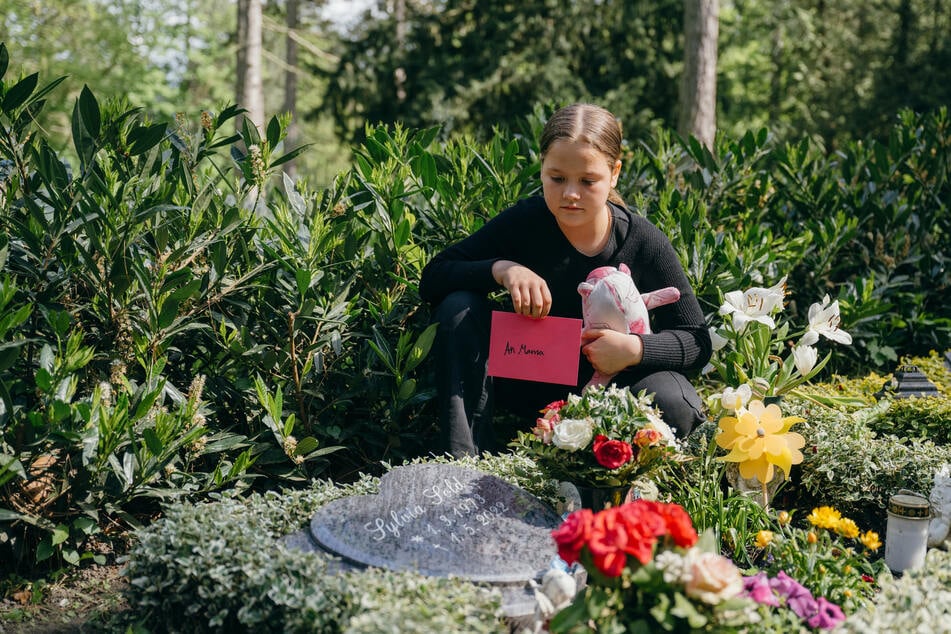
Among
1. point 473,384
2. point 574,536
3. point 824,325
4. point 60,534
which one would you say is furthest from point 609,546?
point 824,325

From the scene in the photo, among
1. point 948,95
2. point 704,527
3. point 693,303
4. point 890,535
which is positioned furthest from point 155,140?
point 948,95

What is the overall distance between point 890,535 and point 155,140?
105 inches

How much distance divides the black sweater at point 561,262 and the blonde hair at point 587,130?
29cm

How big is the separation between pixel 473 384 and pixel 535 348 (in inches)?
10.2

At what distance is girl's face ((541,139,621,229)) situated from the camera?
291 centimetres

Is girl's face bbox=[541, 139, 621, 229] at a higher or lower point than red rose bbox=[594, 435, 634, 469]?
higher

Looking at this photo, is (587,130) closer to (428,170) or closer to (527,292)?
(527,292)

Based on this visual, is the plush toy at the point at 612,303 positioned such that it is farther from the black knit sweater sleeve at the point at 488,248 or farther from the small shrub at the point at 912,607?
the small shrub at the point at 912,607

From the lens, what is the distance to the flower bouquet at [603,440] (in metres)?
2.38

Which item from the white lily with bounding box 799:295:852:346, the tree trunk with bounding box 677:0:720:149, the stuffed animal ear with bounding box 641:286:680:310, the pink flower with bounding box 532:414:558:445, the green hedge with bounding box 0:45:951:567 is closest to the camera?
the pink flower with bounding box 532:414:558:445

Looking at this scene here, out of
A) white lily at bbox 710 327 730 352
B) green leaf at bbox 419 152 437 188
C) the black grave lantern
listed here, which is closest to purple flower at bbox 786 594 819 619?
white lily at bbox 710 327 730 352

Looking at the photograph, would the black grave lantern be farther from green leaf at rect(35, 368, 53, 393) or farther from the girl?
green leaf at rect(35, 368, 53, 393)

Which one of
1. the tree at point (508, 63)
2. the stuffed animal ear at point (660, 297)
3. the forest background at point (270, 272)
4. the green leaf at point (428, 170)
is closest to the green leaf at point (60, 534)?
the forest background at point (270, 272)

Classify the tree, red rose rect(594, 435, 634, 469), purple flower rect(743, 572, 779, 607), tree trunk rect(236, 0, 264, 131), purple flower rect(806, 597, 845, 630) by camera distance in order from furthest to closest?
the tree, tree trunk rect(236, 0, 264, 131), red rose rect(594, 435, 634, 469), purple flower rect(806, 597, 845, 630), purple flower rect(743, 572, 779, 607)
